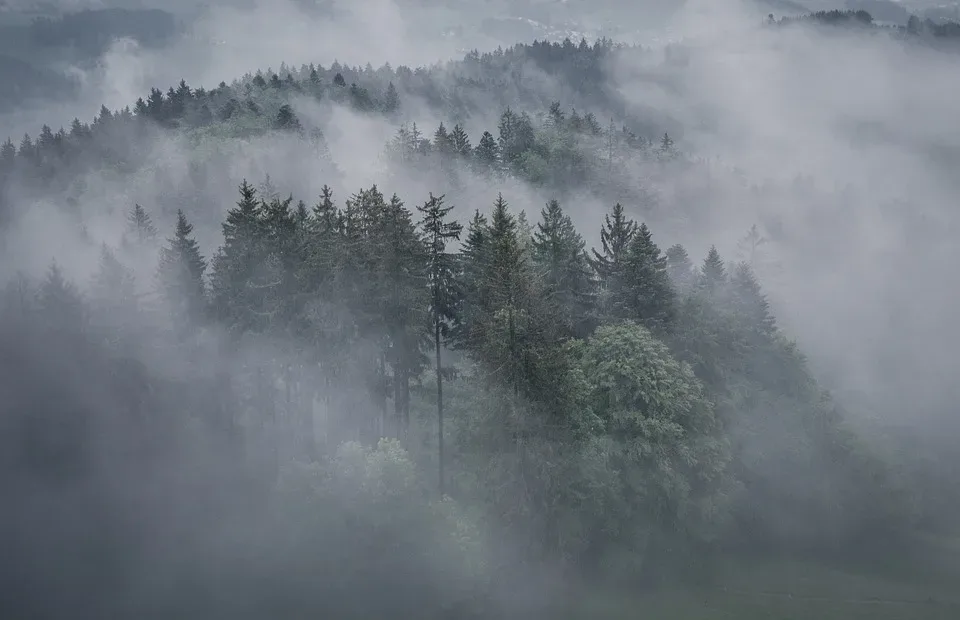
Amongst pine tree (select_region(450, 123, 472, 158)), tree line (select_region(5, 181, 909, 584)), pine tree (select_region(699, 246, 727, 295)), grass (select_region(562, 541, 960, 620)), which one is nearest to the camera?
tree line (select_region(5, 181, 909, 584))

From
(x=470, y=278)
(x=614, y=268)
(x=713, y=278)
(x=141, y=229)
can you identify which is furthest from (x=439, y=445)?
(x=141, y=229)

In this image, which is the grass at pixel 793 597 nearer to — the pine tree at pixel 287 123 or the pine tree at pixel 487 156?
the pine tree at pixel 487 156

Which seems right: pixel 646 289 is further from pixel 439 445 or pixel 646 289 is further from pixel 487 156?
pixel 487 156

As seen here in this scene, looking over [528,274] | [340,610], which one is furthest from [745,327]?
[340,610]

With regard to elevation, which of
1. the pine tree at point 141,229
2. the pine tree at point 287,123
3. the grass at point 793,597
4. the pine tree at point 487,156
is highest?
the pine tree at point 287,123

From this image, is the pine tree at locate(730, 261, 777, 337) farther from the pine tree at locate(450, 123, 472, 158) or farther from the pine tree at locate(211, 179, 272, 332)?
the pine tree at locate(450, 123, 472, 158)

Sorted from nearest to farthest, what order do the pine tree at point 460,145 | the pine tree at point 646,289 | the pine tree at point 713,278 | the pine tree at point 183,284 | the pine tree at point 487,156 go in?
1. the pine tree at point 646,289
2. the pine tree at point 183,284
3. the pine tree at point 713,278
4. the pine tree at point 487,156
5. the pine tree at point 460,145

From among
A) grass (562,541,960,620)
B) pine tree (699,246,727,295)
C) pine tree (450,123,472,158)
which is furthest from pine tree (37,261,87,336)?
pine tree (450,123,472,158)

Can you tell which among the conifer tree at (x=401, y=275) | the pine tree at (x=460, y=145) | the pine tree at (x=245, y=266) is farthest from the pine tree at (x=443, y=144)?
the conifer tree at (x=401, y=275)
